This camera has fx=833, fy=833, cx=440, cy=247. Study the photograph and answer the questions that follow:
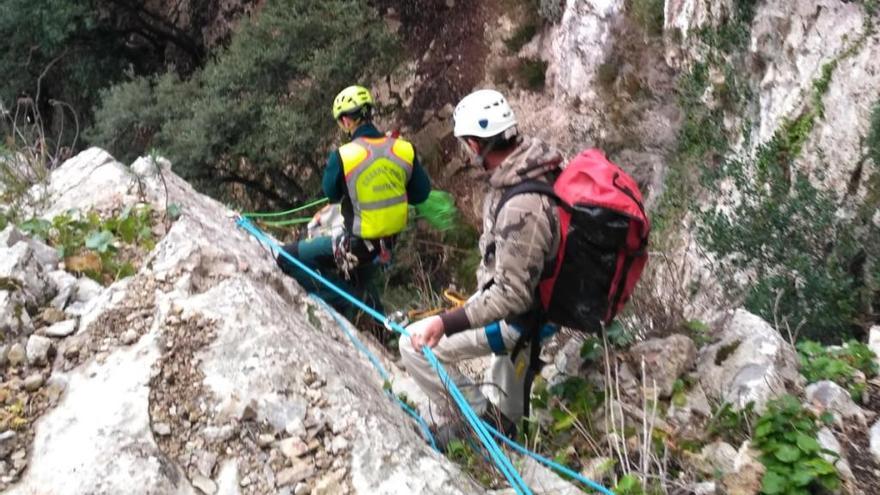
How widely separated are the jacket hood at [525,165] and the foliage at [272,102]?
9.49m

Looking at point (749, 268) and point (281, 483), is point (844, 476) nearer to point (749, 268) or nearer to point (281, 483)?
point (281, 483)

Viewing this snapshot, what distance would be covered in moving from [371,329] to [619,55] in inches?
267

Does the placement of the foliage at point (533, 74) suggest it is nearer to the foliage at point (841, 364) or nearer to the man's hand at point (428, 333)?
the foliage at point (841, 364)

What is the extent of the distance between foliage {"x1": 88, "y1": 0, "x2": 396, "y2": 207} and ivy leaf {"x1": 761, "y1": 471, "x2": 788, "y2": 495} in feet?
33.4

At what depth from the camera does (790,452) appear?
3.27 meters

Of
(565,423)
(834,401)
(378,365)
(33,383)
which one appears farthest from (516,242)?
(33,383)

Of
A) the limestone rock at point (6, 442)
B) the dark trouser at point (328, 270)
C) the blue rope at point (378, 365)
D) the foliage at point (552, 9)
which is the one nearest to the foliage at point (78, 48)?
the foliage at point (552, 9)

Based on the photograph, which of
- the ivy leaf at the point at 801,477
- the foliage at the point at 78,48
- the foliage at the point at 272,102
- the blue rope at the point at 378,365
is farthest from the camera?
the foliage at the point at 78,48

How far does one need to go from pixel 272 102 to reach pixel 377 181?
800 cm

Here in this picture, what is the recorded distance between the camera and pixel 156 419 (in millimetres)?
3400

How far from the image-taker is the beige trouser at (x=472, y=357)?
3.79 meters

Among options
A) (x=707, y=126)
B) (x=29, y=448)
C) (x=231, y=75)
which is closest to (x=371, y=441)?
(x=29, y=448)

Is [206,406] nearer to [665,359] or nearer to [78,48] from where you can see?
[665,359]

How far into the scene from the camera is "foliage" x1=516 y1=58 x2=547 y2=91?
14.0m
